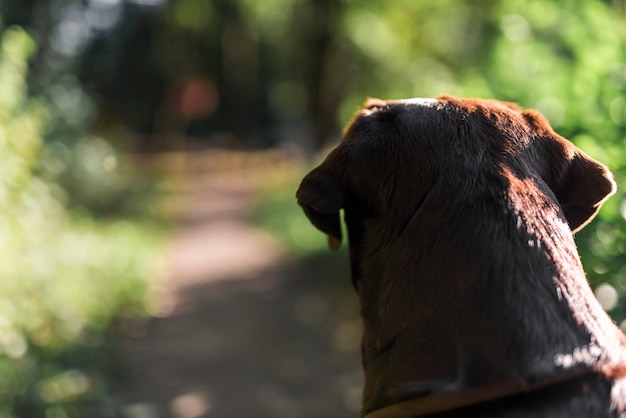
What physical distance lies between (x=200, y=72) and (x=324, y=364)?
29946mm

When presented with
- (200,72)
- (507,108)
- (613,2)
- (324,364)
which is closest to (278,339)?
(324,364)

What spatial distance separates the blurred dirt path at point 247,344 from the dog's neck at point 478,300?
143 inches

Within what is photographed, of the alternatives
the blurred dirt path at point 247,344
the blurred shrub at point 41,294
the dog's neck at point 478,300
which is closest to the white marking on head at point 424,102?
the dog's neck at point 478,300

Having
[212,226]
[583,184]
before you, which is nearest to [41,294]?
[583,184]

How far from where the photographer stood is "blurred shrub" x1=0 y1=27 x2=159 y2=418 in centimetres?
455

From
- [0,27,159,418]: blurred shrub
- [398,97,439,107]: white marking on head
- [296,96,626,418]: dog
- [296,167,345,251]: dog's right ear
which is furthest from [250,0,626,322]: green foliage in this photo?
[0,27,159,418]: blurred shrub

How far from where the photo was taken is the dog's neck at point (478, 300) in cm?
157

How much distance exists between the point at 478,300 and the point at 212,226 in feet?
52.4

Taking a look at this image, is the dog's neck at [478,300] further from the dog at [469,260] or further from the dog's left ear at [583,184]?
the dog's left ear at [583,184]

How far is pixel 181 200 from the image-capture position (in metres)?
22.1

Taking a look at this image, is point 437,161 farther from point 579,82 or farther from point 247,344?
point 247,344

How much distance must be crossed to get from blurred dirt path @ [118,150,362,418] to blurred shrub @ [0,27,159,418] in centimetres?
34

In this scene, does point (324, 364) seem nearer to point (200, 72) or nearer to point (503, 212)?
point (503, 212)

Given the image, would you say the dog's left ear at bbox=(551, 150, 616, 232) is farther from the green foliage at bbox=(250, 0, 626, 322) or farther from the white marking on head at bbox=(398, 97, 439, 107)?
the green foliage at bbox=(250, 0, 626, 322)
